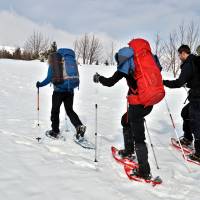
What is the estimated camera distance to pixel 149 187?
17.3 ft

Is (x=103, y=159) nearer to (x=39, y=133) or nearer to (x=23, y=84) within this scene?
(x=39, y=133)

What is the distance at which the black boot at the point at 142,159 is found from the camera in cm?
542

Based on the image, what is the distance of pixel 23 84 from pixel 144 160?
13.2m

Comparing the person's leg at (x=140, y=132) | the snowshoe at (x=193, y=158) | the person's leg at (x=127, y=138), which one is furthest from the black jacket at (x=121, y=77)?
the snowshoe at (x=193, y=158)

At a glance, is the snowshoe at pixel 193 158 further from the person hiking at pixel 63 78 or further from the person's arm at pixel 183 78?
the person hiking at pixel 63 78

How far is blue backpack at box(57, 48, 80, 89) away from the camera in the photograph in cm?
705

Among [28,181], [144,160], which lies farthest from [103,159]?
[28,181]

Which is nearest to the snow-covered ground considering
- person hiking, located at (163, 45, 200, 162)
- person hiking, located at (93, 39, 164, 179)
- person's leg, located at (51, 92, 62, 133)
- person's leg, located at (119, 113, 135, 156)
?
person's leg, located at (119, 113, 135, 156)

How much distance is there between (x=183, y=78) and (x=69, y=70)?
92.9 inches

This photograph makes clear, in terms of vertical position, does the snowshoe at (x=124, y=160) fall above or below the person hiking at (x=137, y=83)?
below

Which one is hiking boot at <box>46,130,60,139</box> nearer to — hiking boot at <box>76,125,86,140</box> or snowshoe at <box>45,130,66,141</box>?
snowshoe at <box>45,130,66,141</box>

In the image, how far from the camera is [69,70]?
7082 mm

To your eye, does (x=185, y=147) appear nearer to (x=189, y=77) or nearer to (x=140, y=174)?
(x=189, y=77)

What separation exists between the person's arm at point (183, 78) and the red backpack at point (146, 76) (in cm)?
110
